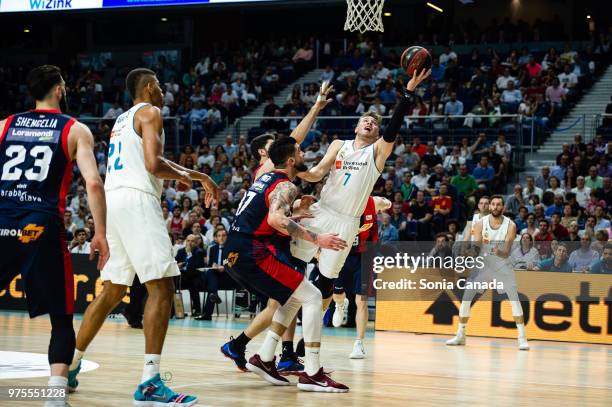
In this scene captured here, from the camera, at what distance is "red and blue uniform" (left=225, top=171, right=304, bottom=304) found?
23.1ft

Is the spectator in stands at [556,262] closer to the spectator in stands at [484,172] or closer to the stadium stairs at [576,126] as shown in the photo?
the spectator in stands at [484,172]

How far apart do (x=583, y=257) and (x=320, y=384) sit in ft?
24.2

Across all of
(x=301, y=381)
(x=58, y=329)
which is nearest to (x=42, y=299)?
(x=58, y=329)

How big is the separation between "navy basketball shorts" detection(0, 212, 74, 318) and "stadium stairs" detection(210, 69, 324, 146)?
60.2 feet

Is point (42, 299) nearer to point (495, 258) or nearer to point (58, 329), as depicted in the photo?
point (58, 329)

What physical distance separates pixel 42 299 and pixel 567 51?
20001 millimetres

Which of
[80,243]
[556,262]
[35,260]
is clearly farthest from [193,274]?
[35,260]

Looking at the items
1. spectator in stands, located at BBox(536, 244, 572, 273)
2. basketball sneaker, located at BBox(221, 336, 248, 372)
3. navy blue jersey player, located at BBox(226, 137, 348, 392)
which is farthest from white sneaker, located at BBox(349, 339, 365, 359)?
spectator in stands, located at BBox(536, 244, 572, 273)

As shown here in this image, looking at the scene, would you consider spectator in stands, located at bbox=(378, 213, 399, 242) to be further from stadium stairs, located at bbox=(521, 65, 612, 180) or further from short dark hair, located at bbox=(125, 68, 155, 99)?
short dark hair, located at bbox=(125, 68, 155, 99)

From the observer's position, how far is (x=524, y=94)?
20875 millimetres

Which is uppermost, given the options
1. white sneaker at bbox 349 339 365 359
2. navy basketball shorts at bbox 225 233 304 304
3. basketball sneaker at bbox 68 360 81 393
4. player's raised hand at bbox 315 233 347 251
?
player's raised hand at bbox 315 233 347 251

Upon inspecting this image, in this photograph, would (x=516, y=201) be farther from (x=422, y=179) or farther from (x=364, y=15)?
(x=364, y=15)

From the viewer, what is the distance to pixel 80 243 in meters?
17.3

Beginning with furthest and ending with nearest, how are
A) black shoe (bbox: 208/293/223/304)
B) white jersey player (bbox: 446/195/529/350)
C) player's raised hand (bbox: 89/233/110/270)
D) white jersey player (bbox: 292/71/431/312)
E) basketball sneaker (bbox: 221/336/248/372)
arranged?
black shoe (bbox: 208/293/223/304)
white jersey player (bbox: 446/195/529/350)
white jersey player (bbox: 292/71/431/312)
basketball sneaker (bbox: 221/336/248/372)
player's raised hand (bbox: 89/233/110/270)
